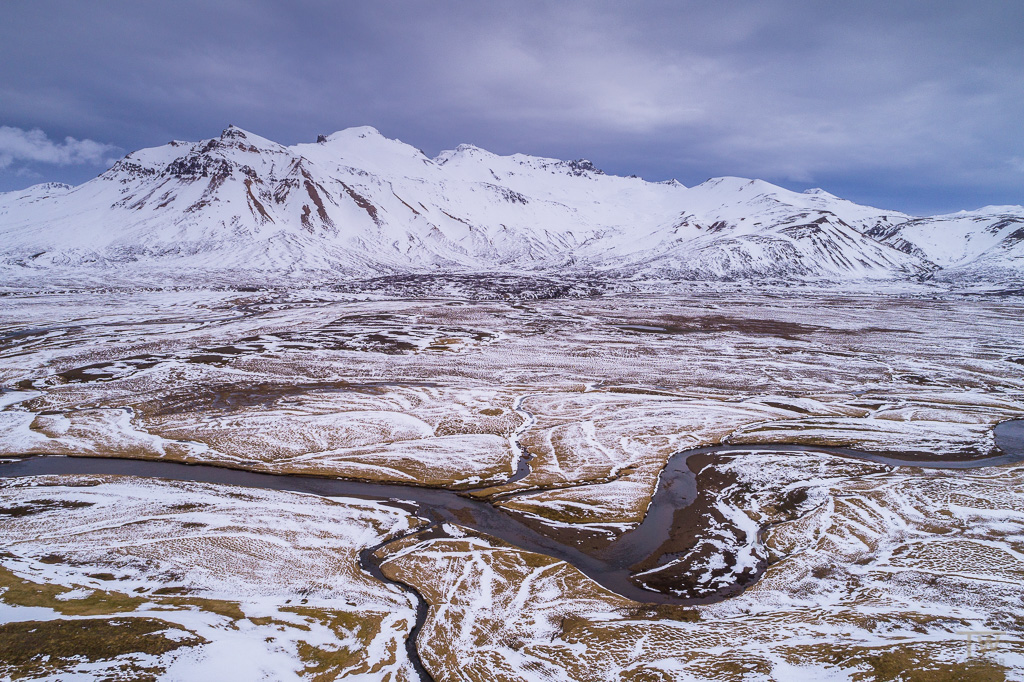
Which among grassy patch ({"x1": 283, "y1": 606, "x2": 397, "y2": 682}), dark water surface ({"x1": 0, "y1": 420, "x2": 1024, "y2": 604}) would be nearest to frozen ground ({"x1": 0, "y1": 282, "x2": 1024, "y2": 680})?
grassy patch ({"x1": 283, "y1": 606, "x2": 397, "y2": 682})

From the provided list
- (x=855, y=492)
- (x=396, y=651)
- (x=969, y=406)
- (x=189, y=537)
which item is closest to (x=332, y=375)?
(x=189, y=537)

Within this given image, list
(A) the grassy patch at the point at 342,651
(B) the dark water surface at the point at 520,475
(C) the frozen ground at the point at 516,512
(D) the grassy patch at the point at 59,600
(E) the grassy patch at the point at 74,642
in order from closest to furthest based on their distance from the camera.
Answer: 1. (E) the grassy patch at the point at 74,642
2. (A) the grassy patch at the point at 342,651
3. (C) the frozen ground at the point at 516,512
4. (D) the grassy patch at the point at 59,600
5. (B) the dark water surface at the point at 520,475

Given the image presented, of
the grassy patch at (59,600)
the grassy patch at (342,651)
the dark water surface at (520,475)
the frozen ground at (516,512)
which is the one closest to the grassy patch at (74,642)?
the frozen ground at (516,512)

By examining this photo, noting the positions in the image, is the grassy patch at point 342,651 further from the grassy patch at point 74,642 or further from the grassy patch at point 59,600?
the grassy patch at point 59,600

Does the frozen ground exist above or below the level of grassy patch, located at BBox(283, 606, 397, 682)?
above

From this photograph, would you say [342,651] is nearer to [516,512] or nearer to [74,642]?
[74,642]

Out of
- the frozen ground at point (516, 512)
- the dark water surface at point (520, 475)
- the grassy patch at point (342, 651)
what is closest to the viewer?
the grassy patch at point (342, 651)

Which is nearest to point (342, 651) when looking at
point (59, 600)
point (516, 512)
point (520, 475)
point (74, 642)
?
point (74, 642)

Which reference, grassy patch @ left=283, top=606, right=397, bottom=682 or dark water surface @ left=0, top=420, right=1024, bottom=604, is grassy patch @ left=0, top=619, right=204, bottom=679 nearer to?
grassy patch @ left=283, top=606, right=397, bottom=682
